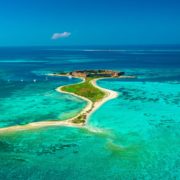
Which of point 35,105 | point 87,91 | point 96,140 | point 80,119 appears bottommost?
point 96,140

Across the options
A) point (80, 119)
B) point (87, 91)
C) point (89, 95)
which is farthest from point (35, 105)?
point (87, 91)

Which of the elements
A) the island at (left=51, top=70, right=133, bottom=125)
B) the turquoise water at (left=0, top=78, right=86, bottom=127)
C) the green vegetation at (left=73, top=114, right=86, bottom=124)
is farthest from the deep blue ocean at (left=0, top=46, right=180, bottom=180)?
the island at (left=51, top=70, right=133, bottom=125)

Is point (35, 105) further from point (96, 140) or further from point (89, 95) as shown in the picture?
point (96, 140)

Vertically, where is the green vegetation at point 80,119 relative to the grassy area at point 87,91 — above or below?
below

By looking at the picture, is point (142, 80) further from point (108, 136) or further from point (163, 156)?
point (163, 156)

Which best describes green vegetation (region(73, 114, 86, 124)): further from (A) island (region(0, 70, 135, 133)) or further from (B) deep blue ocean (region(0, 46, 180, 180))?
(B) deep blue ocean (region(0, 46, 180, 180))

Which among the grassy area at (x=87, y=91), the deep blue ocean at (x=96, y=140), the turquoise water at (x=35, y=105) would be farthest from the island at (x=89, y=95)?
the turquoise water at (x=35, y=105)

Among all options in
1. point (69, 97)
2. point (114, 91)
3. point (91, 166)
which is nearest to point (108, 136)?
point (91, 166)

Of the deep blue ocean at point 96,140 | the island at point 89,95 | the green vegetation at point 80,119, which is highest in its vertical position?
the island at point 89,95

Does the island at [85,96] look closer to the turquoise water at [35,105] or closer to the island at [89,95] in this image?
the island at [89,95]

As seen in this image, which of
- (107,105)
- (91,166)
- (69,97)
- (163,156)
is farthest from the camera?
(69,97)

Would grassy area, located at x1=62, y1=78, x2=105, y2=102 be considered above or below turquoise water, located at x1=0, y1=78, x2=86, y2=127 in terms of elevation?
above
